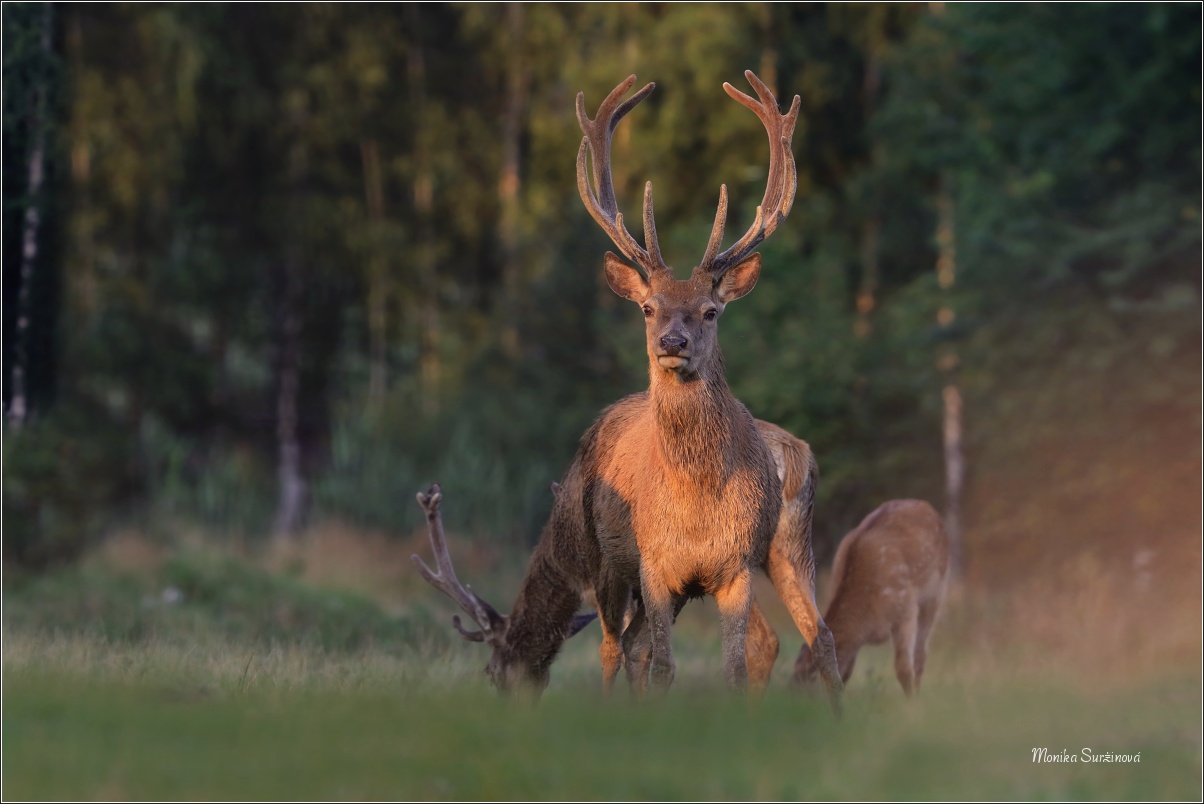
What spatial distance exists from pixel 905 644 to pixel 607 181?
12.1 feet

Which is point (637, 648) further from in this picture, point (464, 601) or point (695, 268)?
point (695, 268)

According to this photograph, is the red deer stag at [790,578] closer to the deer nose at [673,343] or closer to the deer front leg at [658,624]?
the deer front leg at [658,624]

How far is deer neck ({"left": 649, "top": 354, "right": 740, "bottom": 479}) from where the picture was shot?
7852 millimetres

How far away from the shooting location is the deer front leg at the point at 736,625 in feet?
25.3

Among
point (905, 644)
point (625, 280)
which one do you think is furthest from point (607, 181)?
point (905, 644)

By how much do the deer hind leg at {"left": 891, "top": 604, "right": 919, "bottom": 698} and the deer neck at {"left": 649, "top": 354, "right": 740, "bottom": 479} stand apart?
303cm

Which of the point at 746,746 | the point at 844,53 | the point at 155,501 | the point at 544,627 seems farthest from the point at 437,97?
the point at 746,746

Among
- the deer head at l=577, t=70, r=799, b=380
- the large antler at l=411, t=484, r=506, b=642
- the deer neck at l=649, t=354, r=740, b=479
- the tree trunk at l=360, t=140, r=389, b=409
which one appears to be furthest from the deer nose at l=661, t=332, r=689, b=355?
the tree trunk at l=360, t=140, r=389, b=409

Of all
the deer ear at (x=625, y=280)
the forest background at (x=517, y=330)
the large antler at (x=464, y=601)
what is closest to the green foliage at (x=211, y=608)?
the forest background at (x=517, y=330)

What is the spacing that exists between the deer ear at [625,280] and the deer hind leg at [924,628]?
12.4ft

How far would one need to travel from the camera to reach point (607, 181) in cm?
868

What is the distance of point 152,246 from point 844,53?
1088cm

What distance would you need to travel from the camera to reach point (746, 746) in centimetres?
657

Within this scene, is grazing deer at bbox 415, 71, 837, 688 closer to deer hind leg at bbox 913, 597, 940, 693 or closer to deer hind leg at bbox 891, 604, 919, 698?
deer hind leg at bbox 891, 604, 919, 698
